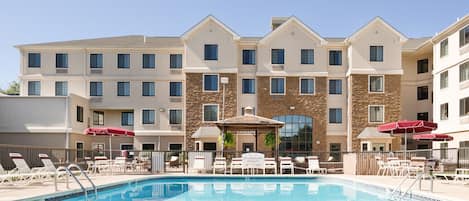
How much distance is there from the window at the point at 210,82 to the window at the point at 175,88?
269 centimetres

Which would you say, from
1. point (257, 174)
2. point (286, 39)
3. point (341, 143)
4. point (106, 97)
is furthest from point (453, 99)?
point (106, 97)

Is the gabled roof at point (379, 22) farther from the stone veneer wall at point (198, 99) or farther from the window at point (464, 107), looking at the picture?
the stone veneer wall at point (198, 99)

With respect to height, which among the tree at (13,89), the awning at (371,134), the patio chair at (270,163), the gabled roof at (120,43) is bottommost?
the patio chair at (270,163)

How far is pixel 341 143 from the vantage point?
34.3 meters

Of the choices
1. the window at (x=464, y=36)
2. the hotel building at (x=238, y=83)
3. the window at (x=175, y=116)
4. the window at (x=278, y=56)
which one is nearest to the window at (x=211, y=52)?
the hotel building at (x=238, y=83)

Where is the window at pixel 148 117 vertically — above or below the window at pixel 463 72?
below

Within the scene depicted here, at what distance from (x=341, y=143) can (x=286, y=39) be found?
7.91 m

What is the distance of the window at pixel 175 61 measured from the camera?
118ft

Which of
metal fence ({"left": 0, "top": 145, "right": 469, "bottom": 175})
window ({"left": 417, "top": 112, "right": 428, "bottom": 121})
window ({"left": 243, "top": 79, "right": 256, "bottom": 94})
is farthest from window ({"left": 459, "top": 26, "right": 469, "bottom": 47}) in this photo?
window ({"left": 243, "top": 79, "right": 256, "bottom": 94})

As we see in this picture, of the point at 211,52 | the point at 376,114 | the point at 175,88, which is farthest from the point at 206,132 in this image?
the point at 376,114

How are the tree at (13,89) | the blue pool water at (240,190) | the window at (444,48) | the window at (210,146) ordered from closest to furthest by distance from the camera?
the blue pool water at (240,190), the window at (444,48), the window at (210,146), the tree at (13,89)

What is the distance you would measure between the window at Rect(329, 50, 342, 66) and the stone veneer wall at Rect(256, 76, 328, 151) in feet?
5.65

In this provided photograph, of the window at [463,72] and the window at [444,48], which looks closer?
the window at [463,72]

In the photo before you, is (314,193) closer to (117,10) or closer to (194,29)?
(117,10)
